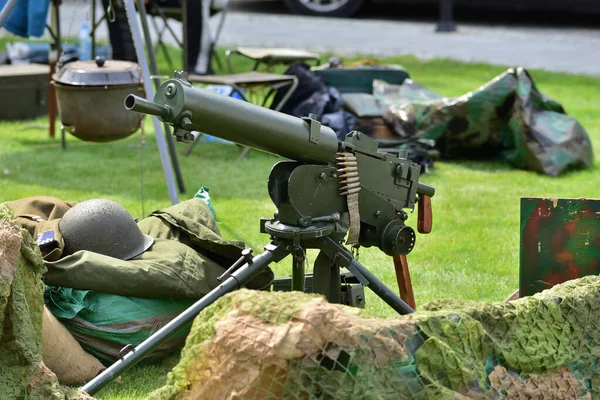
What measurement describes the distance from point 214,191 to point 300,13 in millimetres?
10480

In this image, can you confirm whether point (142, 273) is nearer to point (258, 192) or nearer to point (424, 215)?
point (424, 215)

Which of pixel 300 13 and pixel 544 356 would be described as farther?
pixel 300 13

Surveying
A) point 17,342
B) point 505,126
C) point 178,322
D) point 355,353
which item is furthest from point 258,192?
point 355,353

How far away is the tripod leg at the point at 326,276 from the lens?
13.2 feet

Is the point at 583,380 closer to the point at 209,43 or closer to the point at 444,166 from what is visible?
the point at 444,166

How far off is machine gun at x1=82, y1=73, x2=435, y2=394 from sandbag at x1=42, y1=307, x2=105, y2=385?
59 centimetres

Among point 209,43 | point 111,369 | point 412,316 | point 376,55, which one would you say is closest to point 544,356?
point 412,316

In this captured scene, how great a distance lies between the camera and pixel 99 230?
445 centimetres

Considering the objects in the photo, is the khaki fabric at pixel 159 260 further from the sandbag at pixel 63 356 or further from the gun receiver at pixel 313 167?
the gun receiver at pixel 313 167

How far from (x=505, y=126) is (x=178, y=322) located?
5559 mm

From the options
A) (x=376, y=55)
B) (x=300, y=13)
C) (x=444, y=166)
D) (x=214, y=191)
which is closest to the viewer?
(x=214, y=191)

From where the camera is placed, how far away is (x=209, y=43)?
1227 cm

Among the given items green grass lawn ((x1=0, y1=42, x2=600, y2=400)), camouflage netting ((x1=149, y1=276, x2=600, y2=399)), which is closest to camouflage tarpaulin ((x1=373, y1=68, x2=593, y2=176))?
green grass lawn ((x1=0, y1=42, x2=600, y2=400))

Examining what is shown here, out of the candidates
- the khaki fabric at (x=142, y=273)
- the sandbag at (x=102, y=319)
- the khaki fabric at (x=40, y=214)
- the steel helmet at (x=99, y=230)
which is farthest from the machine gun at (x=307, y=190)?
the khaki fabric at (x=40, y=214)
